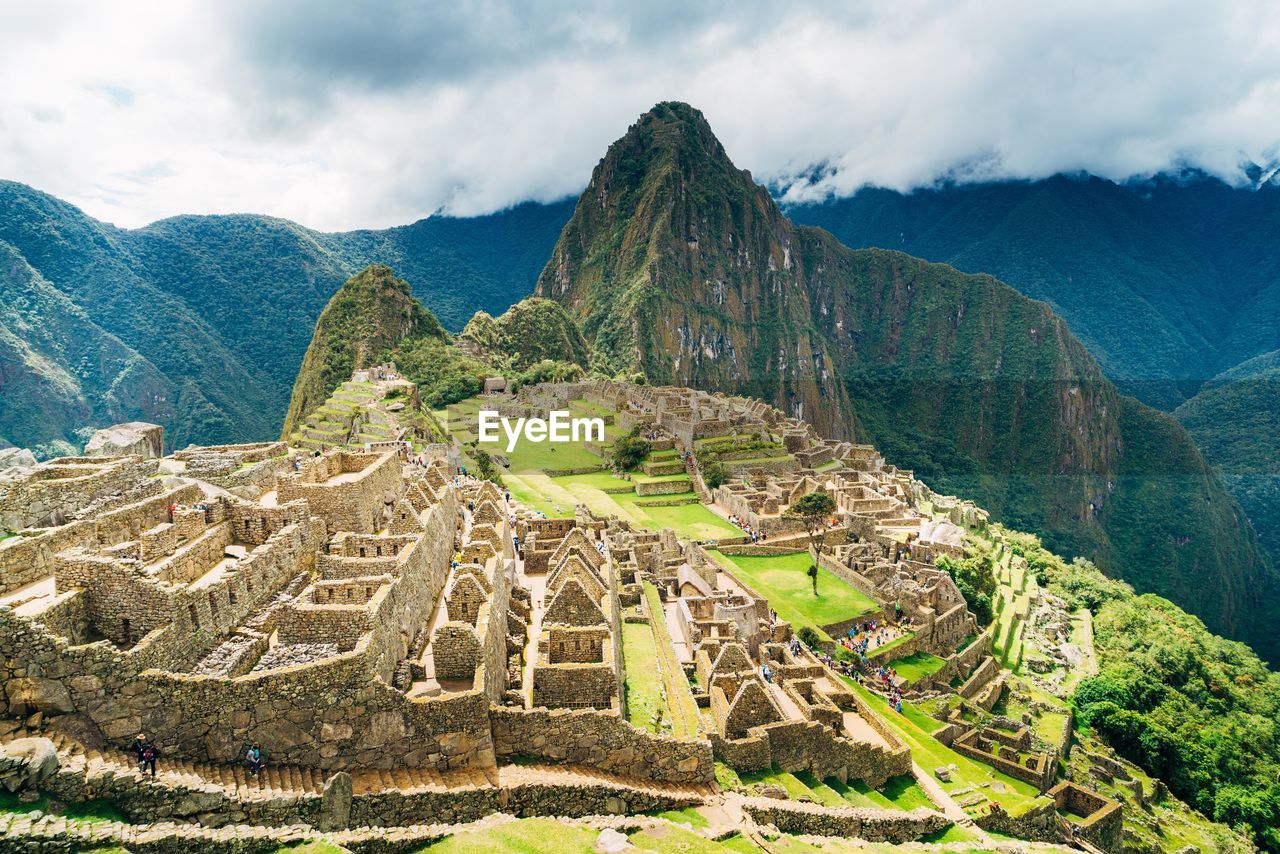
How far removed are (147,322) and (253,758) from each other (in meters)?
118

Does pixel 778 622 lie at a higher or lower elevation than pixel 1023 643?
higher

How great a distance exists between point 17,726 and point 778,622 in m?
25.2

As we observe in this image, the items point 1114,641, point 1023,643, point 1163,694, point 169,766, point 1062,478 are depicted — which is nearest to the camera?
point 169,766

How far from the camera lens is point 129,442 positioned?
2836cm

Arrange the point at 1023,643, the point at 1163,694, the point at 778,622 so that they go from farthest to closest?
1. the point at 1023,643
2. the point at 1163,694
3. the point at 778,622

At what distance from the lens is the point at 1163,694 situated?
39375 mm

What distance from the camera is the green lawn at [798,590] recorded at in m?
35.7

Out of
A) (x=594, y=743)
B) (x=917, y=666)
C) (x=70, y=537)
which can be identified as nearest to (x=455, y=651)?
(x=594, y=743)

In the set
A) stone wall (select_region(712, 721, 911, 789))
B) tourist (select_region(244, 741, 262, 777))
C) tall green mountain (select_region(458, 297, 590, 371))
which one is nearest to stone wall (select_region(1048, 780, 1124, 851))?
stone wall (select_region(712, 721, 911, 789))

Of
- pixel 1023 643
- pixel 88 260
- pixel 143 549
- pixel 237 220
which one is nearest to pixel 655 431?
pixel 1023 643

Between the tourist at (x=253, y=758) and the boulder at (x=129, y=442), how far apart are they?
56.9ft

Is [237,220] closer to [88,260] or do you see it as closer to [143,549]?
[88,260]

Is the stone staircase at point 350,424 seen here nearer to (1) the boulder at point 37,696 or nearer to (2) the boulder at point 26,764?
(1) the boulder at point 37,696

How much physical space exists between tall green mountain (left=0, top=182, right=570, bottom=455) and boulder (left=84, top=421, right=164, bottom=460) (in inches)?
2010
